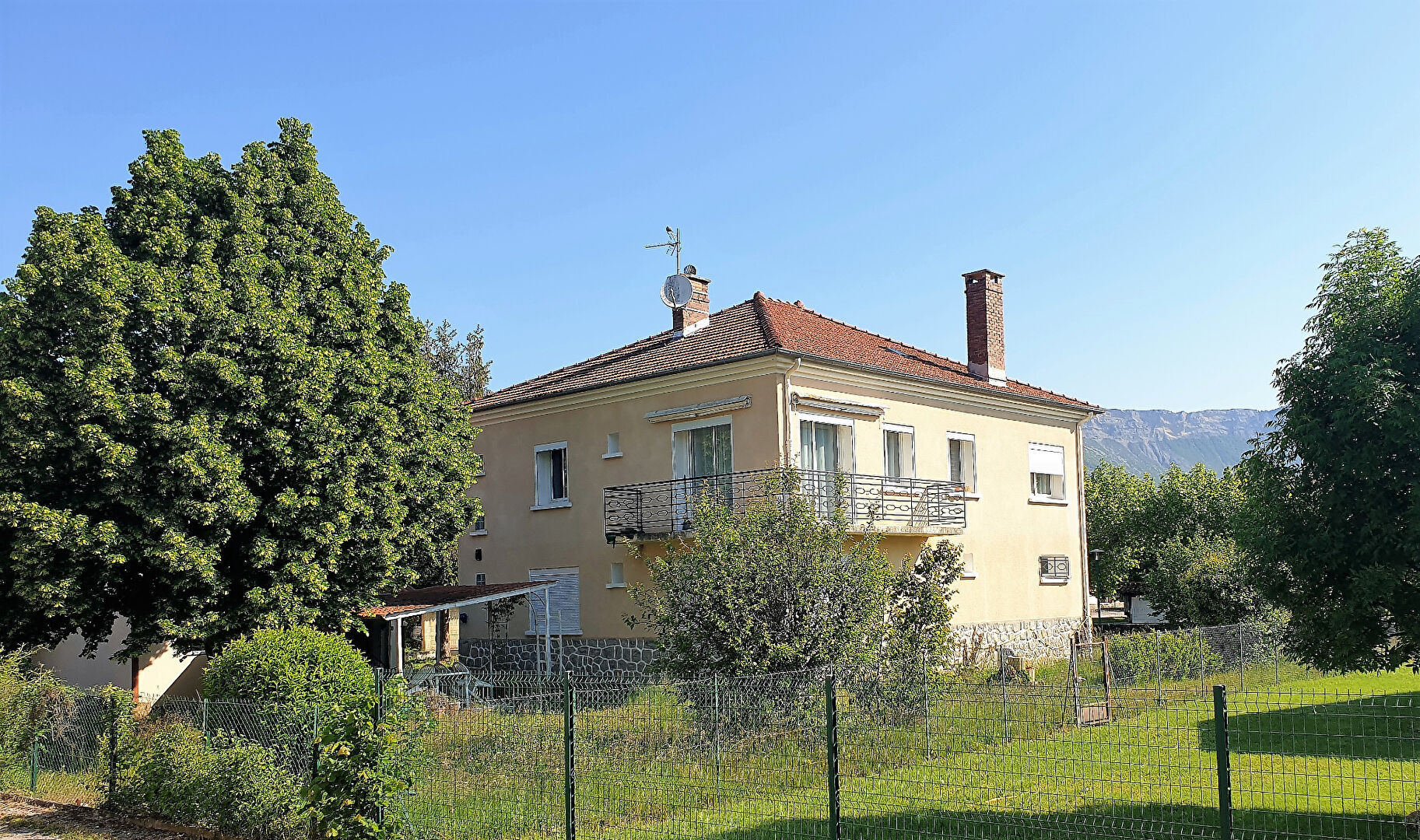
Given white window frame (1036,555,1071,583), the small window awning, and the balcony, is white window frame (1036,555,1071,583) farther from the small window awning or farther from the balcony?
the small window awning

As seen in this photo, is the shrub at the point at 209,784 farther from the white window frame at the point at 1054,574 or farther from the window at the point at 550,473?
the white window frame at the point at 1054,574

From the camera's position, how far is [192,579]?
16281mm

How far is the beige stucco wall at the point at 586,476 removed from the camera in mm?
21875

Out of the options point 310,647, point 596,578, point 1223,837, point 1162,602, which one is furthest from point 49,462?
point 1162,602

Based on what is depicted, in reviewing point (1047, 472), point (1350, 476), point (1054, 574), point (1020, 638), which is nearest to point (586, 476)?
point (1020, 638)

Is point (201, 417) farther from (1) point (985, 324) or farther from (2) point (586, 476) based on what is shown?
(1) point (985, 324)

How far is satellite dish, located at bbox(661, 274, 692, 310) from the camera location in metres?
25.4

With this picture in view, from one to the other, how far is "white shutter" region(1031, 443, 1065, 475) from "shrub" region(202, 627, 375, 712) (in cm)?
1912

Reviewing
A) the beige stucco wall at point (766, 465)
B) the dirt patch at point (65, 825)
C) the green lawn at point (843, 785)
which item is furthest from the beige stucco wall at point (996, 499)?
the dirt patch at point (65, 825)

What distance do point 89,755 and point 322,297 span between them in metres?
7.46

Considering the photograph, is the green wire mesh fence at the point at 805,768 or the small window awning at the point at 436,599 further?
the small window awning at the point at 436,599

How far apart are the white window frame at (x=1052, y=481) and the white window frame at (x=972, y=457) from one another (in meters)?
2.49

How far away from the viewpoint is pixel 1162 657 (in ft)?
68.8

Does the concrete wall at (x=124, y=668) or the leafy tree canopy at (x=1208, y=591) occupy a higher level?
the leafy tree canopy at (x=1208, y=591)
